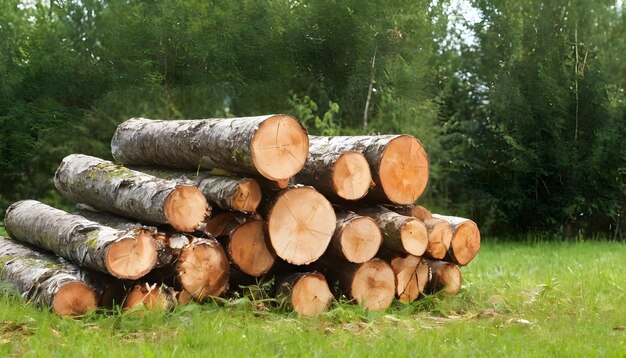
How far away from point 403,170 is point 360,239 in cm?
85

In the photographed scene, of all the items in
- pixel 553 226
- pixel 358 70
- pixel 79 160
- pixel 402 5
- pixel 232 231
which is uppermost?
pixel 402 5

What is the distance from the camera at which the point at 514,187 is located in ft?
53.4

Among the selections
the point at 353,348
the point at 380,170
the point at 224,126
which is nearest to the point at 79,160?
the point at 224,126

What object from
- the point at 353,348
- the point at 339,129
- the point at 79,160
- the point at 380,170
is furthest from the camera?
the point at 339,129

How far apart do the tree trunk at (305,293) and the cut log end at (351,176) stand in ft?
2.49

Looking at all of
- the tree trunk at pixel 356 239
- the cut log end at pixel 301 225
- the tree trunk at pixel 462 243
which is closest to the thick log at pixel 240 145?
the cut log end at pixel 301 225

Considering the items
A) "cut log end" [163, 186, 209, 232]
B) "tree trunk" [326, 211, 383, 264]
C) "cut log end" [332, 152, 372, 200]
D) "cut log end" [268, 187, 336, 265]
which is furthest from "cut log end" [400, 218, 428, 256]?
"cut log end" [163, 186, 209, 232]

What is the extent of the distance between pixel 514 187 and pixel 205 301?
1099 cm

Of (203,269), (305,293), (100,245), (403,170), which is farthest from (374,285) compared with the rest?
(100,245)

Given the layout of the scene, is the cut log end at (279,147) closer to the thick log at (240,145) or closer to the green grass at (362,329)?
the thick log at (240,145)

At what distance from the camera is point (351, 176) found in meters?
6.86

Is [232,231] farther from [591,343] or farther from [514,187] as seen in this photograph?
[514,187]

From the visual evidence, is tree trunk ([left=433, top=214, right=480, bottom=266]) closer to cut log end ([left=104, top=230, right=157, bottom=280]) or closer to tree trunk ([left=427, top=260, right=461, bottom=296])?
tree trunk ([left=427, top=260, right=461, bottom=296])

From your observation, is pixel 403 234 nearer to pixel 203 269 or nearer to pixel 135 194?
pixel 203 269
